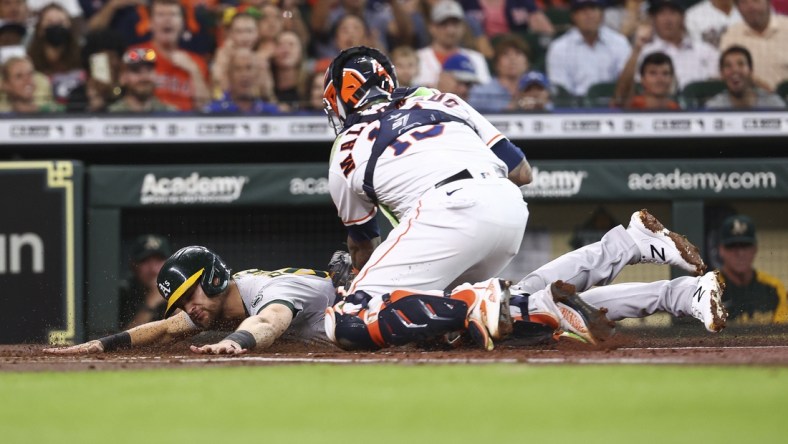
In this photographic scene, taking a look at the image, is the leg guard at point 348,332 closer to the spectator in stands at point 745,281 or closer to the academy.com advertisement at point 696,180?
the spectator in stands at point 745,281

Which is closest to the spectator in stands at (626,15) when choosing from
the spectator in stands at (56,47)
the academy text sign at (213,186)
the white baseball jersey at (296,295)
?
the academy text sign at (213,186)

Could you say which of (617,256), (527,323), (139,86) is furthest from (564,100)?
(527,323)

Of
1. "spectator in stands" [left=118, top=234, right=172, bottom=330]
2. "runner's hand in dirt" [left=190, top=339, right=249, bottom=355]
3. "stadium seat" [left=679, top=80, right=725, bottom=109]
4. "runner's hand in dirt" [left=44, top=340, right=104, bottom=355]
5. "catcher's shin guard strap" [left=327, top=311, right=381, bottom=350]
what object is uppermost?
"stadium seat" [left=679, top=80, right=725, bottom=109]

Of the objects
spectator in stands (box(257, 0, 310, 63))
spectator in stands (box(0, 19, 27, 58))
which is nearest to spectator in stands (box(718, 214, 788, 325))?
spectator in stands (box(257, 0, 310, 63))

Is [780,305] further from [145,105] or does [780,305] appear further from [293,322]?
[145,105]

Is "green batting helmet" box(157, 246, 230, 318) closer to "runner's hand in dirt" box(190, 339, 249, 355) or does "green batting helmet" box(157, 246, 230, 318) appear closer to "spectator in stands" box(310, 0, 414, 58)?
"runner's hand in dirt" box(190, 339, 249, 355)

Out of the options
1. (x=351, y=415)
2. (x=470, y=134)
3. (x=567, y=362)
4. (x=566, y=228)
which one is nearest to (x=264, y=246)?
(x=566, y=228)
